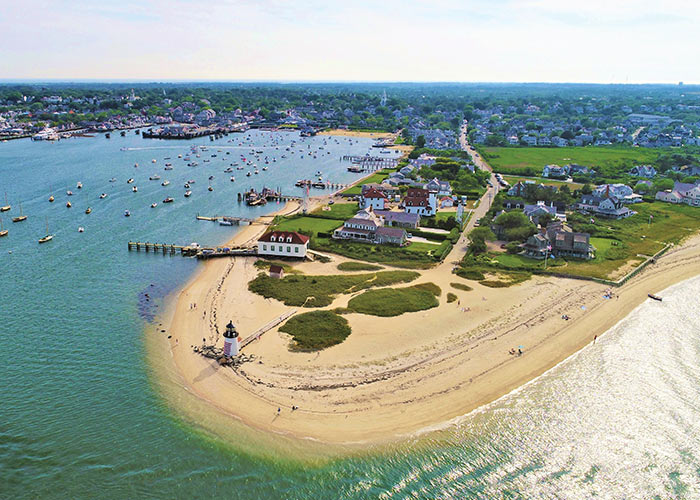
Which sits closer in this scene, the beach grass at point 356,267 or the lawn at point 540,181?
Answer: the beach grass at point 356,267

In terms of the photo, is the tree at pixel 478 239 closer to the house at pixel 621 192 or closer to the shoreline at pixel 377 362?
the shoreline at pixel 377 362

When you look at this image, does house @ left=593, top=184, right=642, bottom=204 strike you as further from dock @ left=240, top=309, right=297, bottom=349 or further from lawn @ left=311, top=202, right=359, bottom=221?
dock @ left=240, top=309, right=297, bottom=349

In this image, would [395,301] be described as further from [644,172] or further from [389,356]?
[644,172]

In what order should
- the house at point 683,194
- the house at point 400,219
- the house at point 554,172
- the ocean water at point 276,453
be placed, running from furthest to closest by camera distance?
the house at point 554,172, the house at point 683,194, the house at point 400,219, the ocean water at point 276,453

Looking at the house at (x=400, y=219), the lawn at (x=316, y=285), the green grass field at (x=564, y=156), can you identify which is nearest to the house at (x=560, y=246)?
the lawn at (x=316, y=285)

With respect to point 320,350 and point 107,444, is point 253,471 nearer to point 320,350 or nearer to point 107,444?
point 107,444

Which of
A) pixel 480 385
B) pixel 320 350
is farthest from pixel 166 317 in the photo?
pixel 480 385

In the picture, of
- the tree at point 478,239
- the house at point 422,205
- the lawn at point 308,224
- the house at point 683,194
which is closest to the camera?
the tree at point 478,239
